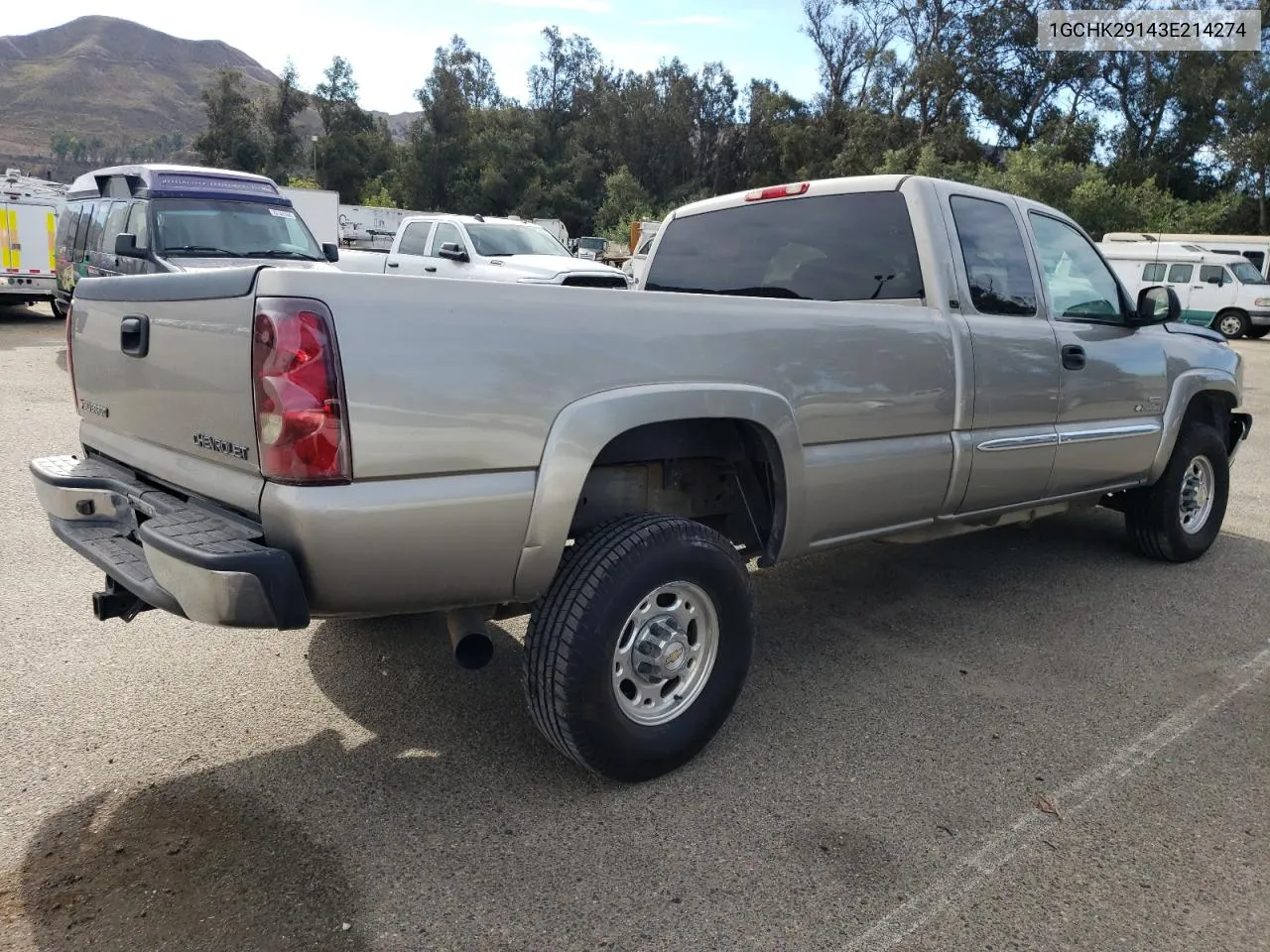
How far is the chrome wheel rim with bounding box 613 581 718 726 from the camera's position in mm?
2857

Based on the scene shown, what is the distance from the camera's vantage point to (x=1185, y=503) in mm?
5523

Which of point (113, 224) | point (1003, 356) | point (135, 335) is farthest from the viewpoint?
point (113, 224)

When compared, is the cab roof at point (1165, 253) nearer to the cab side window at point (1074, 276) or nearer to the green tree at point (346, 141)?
the cab side window at point (1074, 276)

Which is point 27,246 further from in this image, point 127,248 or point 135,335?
point 135,335

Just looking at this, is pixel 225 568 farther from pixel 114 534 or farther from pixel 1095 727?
pixel 1095 727

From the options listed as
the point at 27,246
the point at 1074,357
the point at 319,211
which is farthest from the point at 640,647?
the point at 319,211

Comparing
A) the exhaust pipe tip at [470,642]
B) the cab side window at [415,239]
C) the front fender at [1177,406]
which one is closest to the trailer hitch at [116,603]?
the exhaust pipe tip at [470,642]

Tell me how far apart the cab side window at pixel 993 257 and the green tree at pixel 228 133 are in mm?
70277

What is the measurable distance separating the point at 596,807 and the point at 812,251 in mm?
2615

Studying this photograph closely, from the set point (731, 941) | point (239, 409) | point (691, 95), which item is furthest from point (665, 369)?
point (691, 95)

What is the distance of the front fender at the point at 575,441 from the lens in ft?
8.36

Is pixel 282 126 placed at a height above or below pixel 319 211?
above

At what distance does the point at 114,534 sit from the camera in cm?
290

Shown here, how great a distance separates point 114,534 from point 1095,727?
348 centimetres
